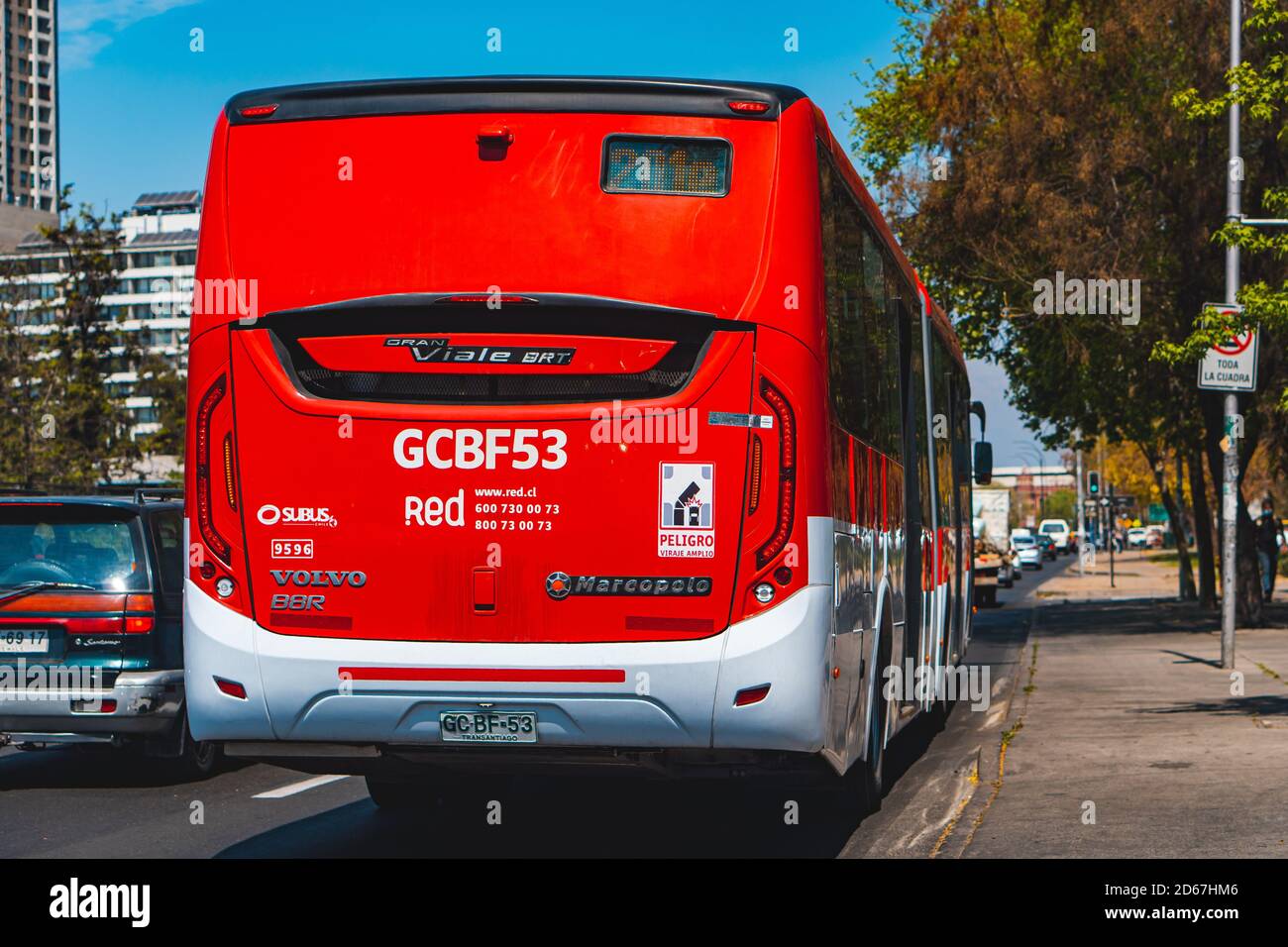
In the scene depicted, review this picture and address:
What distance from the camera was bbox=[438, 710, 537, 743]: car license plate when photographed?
24.6ft

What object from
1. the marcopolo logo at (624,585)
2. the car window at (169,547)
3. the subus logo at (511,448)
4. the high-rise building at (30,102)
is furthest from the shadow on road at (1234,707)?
the high-rise building at (30,102)

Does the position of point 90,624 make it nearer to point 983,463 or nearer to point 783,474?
point 783,474

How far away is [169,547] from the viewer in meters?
11.9

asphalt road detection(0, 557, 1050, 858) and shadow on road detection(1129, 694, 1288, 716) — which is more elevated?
asphalt road detection(0, 557, 1050, 858)

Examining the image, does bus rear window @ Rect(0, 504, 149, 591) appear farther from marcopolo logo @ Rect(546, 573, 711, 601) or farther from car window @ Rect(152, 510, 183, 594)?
marcopolo logo @ Rect(546, 573, 711, 601)

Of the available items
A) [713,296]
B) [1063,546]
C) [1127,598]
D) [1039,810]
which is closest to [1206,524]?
[1127,598]

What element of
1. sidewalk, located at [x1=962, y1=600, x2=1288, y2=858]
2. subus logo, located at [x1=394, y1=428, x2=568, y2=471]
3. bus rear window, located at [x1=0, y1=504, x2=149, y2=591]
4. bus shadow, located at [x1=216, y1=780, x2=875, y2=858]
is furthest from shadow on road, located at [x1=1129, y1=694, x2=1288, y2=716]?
subus logo, located at [x1=394, y1=428, x2=568, y2=471]

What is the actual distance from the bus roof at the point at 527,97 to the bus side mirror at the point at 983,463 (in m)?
14.0

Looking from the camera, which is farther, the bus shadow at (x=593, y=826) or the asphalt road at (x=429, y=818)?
the asphalt road at (x=429, y=818)

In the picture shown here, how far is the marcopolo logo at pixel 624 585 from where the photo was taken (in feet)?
24.3

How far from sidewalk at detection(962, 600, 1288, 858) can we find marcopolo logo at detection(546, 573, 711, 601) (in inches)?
84.3

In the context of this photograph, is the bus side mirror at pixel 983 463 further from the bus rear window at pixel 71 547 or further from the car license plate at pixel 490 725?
the car license plate at pixel 490 725

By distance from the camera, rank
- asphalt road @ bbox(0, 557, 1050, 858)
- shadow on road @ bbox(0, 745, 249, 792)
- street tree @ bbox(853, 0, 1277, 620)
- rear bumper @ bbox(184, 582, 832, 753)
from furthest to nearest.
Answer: street tree @ bbox(853, 0, 1277, 620), shadow on road @ bbox(0, 745, 249, 792), asphalt road @ bbox(0, 557, 1050, 858), rear bumper @ bbox(184, 582, 832, 753)
